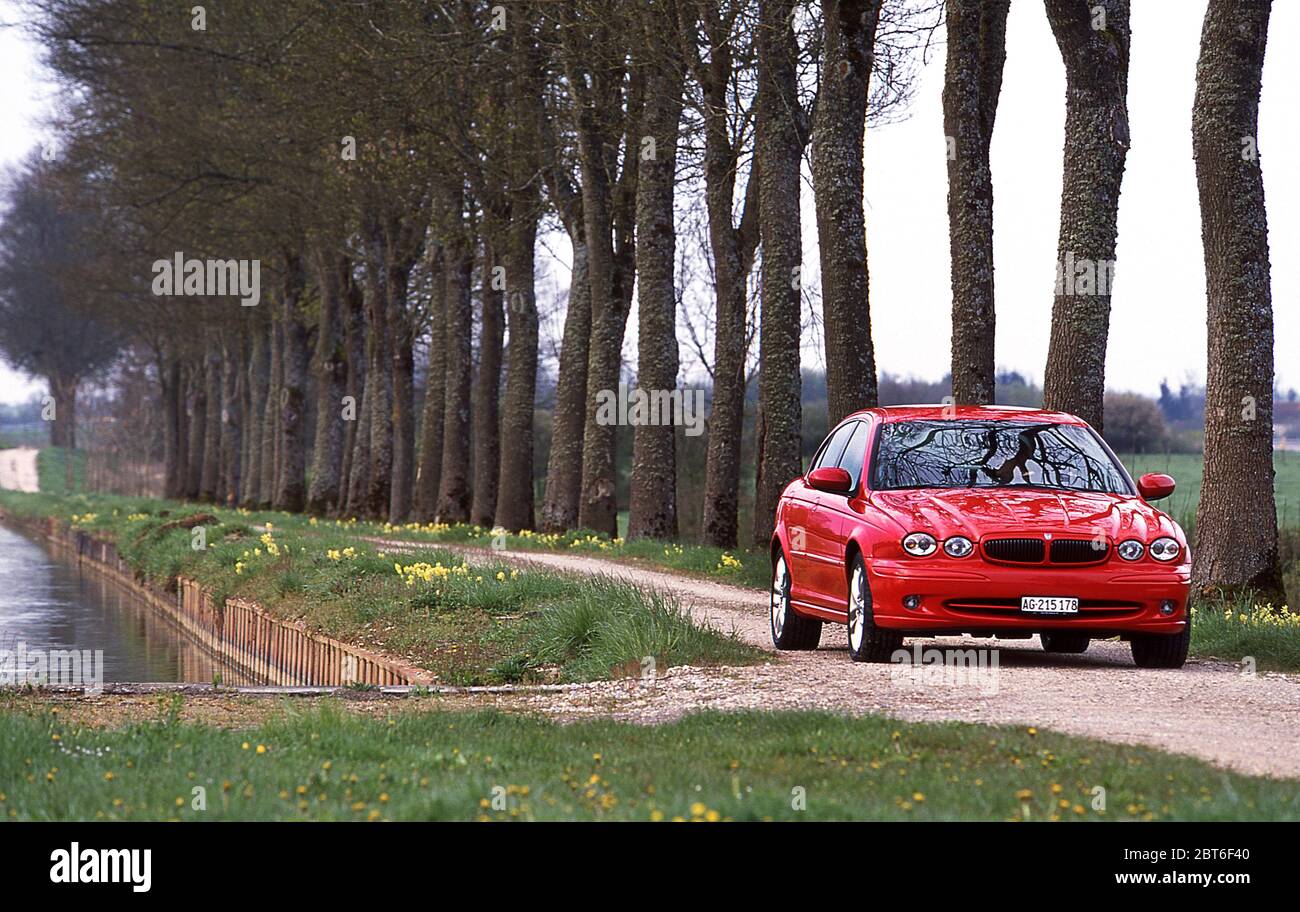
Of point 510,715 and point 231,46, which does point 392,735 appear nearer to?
point 510,715

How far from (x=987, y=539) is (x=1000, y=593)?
37cm

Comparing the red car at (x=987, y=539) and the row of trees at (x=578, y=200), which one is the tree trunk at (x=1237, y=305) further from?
the red car at (x=987, y=539)

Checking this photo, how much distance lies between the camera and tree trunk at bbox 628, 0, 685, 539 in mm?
25969

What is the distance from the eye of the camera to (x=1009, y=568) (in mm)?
11664

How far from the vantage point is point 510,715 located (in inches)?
388

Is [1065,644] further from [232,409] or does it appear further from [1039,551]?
[232,409]

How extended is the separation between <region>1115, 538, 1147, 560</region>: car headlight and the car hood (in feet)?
0.17

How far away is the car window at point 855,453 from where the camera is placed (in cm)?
1301

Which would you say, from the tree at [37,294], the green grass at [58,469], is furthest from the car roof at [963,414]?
the green grass at [58,469]

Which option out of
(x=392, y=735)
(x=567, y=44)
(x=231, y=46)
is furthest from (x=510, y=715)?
(x=231, y=46)

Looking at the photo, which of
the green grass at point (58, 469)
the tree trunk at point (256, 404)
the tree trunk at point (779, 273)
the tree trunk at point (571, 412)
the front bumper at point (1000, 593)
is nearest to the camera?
the front bumper at point (1000, 593)

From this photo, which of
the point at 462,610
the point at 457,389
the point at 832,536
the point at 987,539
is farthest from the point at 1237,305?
the point at 457,389

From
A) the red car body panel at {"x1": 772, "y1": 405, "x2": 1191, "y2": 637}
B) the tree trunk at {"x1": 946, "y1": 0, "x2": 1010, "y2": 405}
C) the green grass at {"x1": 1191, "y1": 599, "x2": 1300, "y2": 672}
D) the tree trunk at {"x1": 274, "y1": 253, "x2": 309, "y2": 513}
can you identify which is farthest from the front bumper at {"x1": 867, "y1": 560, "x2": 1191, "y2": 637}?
the tree trunk at {"x1": 274, "y1": 253, "x2": 309, "y2": 513}

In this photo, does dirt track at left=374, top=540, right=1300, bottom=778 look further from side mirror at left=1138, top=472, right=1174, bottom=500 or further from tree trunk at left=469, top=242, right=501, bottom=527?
tree trunk at left=469, top=242, right=501, bottom=527
